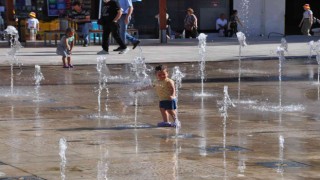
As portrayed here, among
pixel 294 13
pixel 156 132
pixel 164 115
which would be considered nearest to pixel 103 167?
pixel 156 132

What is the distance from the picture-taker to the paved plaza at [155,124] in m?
9.57

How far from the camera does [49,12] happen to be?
111ft

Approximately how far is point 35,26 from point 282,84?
14456 mm

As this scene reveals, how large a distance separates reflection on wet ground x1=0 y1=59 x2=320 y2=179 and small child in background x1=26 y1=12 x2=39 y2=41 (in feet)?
38.1

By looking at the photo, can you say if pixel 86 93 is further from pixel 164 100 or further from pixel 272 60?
pixel 272 60

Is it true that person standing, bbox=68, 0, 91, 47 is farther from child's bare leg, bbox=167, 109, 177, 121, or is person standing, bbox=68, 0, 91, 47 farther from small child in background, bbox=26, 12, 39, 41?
child's bare leg, bbox=167, 109, 177, 121

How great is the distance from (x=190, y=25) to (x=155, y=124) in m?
23.2

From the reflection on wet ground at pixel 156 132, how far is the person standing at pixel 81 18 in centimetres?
1162

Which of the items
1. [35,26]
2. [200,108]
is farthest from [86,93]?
[35,26]

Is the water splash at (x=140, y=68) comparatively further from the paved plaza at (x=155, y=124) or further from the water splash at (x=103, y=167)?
the water splash at (x=103, y=167)

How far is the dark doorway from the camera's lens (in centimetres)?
4003

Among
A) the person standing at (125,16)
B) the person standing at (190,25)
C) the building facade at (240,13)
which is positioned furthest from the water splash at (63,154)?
the building facade at (240,13)

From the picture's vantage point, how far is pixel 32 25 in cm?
3100

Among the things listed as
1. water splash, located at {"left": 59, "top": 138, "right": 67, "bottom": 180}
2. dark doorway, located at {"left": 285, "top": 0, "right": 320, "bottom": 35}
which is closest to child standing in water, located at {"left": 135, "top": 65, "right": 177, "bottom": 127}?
water splash, located at {"left": 59, "top": 138, "right": 67, "bottom": 180}
